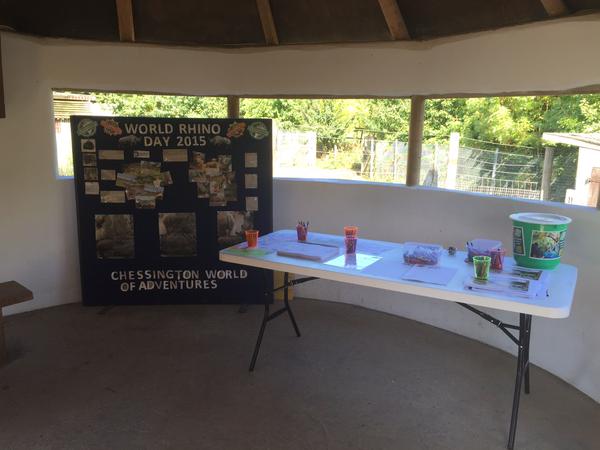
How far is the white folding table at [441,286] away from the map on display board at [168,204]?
0.98 metres

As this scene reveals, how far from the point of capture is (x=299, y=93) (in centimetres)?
420

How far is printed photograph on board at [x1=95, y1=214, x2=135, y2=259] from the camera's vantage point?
160 inches

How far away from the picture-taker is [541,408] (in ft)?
9.14

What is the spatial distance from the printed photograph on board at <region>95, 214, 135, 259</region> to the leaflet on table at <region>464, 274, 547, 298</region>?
289cm

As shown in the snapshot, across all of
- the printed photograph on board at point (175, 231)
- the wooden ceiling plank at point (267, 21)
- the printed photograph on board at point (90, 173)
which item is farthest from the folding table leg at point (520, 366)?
the printed photograph on board at point (90, 173)

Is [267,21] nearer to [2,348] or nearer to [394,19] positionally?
[394,19]

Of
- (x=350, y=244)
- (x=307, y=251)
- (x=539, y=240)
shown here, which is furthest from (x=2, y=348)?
(x=539, y=240)

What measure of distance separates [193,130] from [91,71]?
103 cm

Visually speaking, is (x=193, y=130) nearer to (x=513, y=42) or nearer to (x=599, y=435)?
(x=513, y=42)

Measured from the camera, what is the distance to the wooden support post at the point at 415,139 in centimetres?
387

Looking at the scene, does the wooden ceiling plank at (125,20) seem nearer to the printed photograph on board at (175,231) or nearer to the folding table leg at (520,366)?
the printed photograph on board at (175,231)

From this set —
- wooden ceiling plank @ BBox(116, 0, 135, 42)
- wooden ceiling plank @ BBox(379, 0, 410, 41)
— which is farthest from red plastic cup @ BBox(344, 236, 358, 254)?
wooden ceiling plank @ BBox(116, 0, 135, 42)

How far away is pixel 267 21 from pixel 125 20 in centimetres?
118

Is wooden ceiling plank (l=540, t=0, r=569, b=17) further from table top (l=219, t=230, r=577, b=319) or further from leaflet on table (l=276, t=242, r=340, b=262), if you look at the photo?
leaflet on table (l=276, t=242, r=340, b=262)
